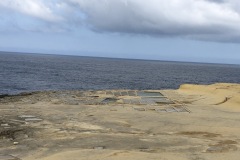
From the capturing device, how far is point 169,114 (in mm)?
25516

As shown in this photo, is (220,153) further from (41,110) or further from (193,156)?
(41,110)

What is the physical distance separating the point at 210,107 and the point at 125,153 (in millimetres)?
17707

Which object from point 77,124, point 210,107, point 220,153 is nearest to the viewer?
point 220,153

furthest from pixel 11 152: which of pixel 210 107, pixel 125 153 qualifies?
→ pixel 210 107

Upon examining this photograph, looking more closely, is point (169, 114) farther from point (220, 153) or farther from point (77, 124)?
point (220, 153)

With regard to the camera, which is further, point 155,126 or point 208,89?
point 208,89

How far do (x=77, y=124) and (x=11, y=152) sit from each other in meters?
6.50

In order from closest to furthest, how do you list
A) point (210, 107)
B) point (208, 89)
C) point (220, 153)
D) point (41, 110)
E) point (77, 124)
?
point (220, 153) < point (77, 124) < point (41, 110) < point (210, 107) < point (208, 89)

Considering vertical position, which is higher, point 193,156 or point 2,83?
point 193,156

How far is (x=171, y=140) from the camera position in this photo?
17.3m

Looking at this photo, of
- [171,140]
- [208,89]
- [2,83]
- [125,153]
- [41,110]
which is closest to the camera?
[125,153]

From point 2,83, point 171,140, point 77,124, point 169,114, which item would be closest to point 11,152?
point 77,124

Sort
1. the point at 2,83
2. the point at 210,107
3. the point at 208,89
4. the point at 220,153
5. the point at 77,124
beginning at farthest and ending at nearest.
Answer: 1. the point at 2,83
2. the point at 208,89
3. the point at 210,107
4. the point at 77,124
5. the point at 220,153

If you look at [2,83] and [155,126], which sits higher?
[155,126]
